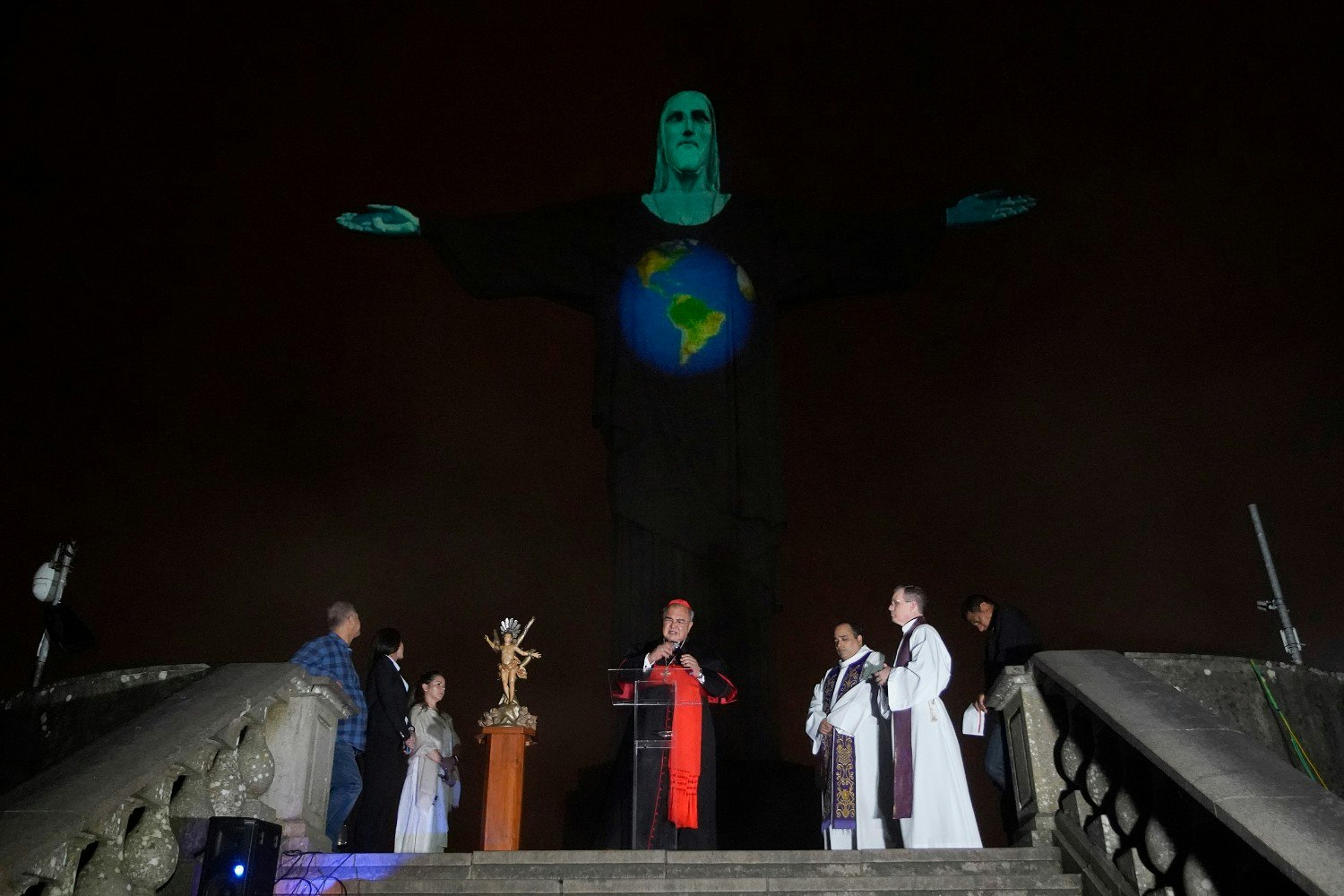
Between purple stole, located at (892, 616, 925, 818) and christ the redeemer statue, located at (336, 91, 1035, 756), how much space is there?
1002mm

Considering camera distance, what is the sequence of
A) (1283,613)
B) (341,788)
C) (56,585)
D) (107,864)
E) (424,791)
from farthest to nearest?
(56,585) < (1283,613) < (424,791) < (341,788) < (107,864)

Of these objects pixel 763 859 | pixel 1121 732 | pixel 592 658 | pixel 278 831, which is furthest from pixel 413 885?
pixel 592 658

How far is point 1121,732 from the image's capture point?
3615 millimetres

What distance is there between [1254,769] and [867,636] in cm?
561

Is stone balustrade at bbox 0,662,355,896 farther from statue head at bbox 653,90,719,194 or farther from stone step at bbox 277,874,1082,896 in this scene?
statue head at bbox 653,90,719,194

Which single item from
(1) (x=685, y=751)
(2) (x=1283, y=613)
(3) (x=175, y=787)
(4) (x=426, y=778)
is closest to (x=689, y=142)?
(1) (x=685, y=751)

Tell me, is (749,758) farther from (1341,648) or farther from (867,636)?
(1341,648)

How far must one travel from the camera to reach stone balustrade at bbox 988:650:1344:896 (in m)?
2.94

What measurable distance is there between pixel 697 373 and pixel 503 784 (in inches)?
99.3

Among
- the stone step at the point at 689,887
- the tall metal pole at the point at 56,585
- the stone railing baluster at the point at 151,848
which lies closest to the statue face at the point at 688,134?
the tall metal pole at the point at 56,585

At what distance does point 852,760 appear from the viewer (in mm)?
5516

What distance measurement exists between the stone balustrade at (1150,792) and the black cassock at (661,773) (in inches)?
53.6

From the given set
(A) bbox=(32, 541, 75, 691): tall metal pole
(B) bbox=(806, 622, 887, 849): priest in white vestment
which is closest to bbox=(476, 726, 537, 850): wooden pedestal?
(B) bbox=(806, 622, 887, 849): priest in white vestment

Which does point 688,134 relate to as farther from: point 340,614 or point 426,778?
point 426,778
